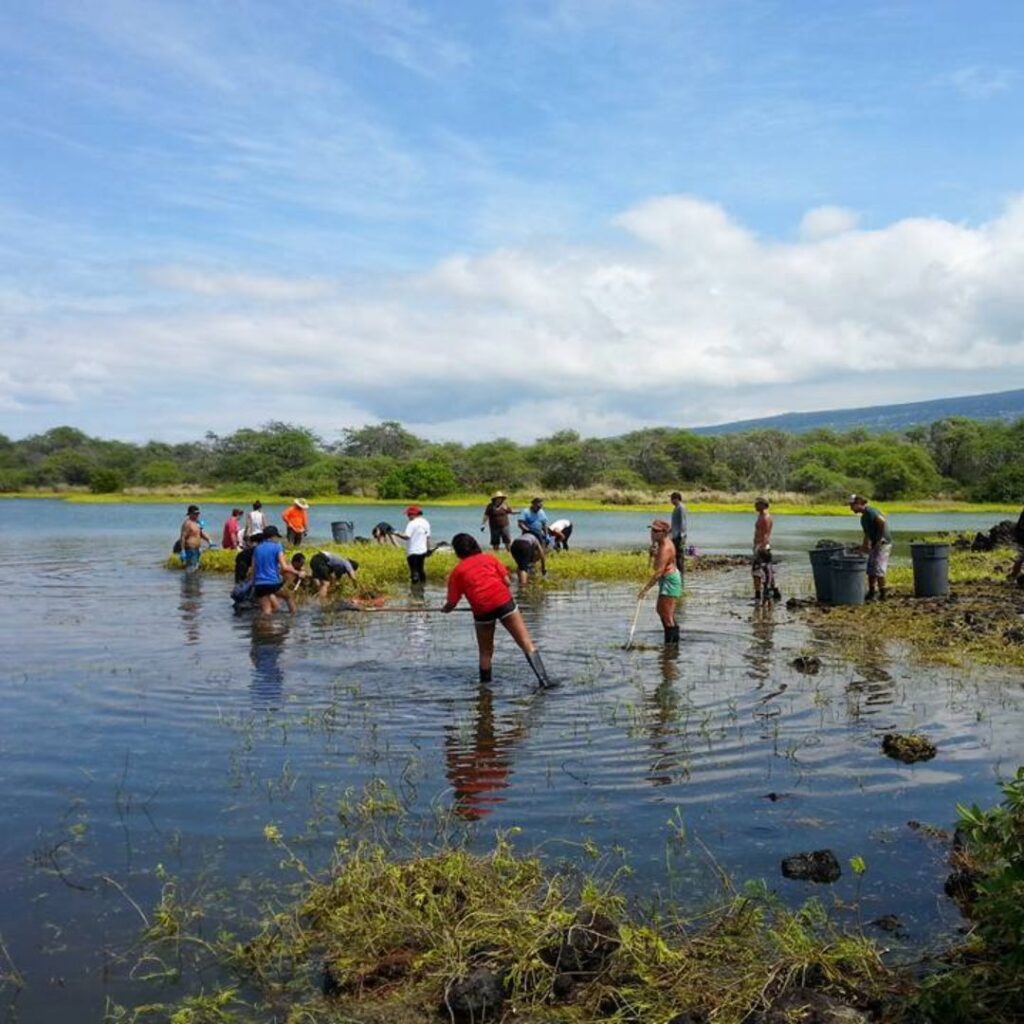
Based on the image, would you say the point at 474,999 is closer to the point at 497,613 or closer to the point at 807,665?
the point at 497,613

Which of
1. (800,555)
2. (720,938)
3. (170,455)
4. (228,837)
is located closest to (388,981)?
(720,938)

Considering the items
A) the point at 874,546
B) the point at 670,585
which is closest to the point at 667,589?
the point at 670,585

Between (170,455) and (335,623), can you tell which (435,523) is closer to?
(335,623)

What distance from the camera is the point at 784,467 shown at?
99750 millimetres

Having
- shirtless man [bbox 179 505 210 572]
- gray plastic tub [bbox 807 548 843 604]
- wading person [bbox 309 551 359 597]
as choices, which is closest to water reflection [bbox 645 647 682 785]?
gray plastic tub [bbox 807 548 843 604]

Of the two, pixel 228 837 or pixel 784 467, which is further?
pixel 784 467

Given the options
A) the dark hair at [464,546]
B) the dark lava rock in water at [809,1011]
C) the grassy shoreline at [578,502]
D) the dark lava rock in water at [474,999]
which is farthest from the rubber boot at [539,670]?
the grassy shoreline at [578,502]

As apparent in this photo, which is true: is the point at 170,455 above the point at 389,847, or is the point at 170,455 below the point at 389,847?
above

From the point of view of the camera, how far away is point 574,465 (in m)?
104

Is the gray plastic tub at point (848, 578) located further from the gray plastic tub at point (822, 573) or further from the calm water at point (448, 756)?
the calm water at point (448, 756)

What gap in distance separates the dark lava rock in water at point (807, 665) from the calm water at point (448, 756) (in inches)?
5.5

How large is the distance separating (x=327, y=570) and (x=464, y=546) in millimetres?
9111

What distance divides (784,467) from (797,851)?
96.9 metres

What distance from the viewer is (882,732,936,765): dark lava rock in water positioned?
846 cm
